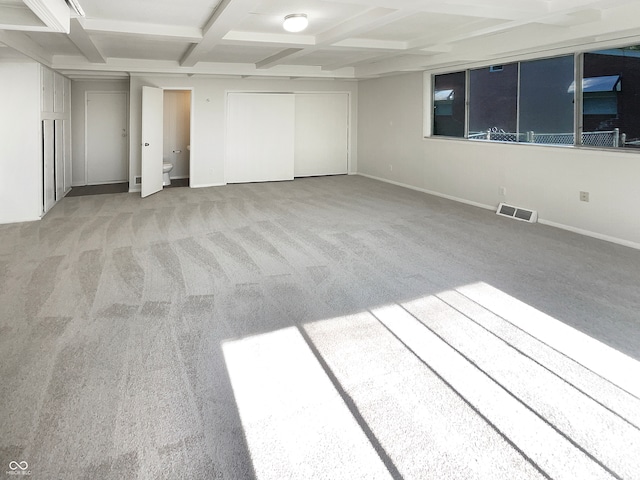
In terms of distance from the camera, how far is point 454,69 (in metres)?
7.29

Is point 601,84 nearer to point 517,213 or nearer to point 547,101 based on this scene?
point 547,101

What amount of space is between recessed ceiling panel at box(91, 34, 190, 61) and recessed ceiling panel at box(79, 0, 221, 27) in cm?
59

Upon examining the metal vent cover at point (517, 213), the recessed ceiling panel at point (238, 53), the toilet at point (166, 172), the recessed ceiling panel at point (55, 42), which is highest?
Answer: the recessed ceiling panel at point (238, 53)

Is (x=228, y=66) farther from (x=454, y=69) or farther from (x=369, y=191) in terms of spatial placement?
(x=454, y=69)

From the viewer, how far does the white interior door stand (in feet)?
30.4

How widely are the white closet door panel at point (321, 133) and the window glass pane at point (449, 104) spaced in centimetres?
292

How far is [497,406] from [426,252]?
104 inches

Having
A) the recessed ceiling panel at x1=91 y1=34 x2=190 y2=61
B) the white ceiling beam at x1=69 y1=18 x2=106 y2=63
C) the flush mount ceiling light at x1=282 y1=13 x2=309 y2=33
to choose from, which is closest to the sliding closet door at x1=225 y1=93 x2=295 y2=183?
the recessed ceiling panel at x1=91 y1=34 x2=190 y2=61

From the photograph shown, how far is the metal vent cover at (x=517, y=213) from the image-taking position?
602 cm

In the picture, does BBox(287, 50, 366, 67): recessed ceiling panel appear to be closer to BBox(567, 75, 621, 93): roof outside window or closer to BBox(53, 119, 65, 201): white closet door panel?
BBox(567, 75, 621, 93): roof outside window

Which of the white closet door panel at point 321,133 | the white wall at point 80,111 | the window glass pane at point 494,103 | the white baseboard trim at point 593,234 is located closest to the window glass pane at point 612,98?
the white baseboard trim at point 593,234

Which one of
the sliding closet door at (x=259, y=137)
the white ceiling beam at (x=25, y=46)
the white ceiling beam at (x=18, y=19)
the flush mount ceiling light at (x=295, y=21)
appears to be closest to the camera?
the white ceiling beam at (x=18, y=19)

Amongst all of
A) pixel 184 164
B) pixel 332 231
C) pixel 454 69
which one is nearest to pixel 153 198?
pixel 184 164

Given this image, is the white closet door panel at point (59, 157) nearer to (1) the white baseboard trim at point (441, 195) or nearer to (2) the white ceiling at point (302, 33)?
(2) the white ceiling at point (302, 33)
